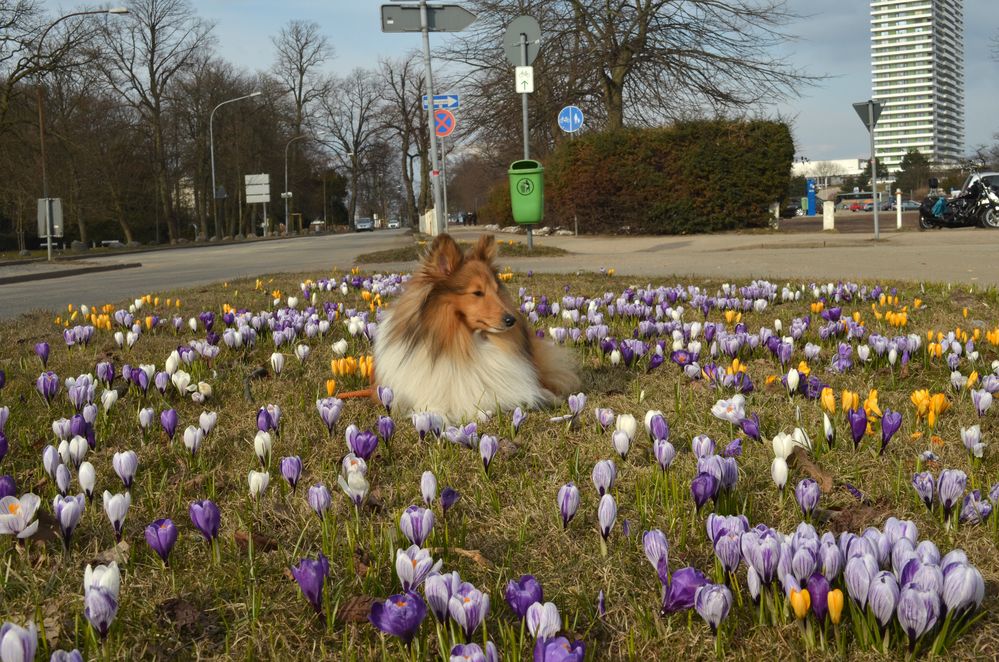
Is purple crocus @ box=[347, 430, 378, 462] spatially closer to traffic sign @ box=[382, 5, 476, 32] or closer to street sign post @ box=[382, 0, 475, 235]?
street sign post @ box=[382, 0, 475, 235]

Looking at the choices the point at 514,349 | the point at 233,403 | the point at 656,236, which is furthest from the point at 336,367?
the point at 656,236

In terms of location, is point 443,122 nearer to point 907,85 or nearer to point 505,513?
point 505,513

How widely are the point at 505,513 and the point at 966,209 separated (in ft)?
89.4

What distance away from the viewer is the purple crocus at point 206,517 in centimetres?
224

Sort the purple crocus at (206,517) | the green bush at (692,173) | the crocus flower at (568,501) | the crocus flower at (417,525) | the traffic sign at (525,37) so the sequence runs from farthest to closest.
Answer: the green bush at (692,173), the traffic sign at (525,37), the crocus flower at (568,501), the purple crocus at (206,517), the crocus flower at (417,525)

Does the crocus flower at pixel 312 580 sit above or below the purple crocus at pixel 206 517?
below

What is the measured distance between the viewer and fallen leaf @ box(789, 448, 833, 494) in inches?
112

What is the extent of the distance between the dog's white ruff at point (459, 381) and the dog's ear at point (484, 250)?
0.40 meters

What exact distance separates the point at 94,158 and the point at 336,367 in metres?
46.7

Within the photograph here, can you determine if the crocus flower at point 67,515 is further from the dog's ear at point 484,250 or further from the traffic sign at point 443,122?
the traffic sign at point 443,122

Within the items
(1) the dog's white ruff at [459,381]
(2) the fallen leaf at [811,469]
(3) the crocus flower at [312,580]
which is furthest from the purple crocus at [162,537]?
(2) the fallen leaf at [811,469]

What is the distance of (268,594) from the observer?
2.16m

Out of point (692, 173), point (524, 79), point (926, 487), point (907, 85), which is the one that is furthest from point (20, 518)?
point (907, 85)

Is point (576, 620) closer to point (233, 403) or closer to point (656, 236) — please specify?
point (233, 403)
